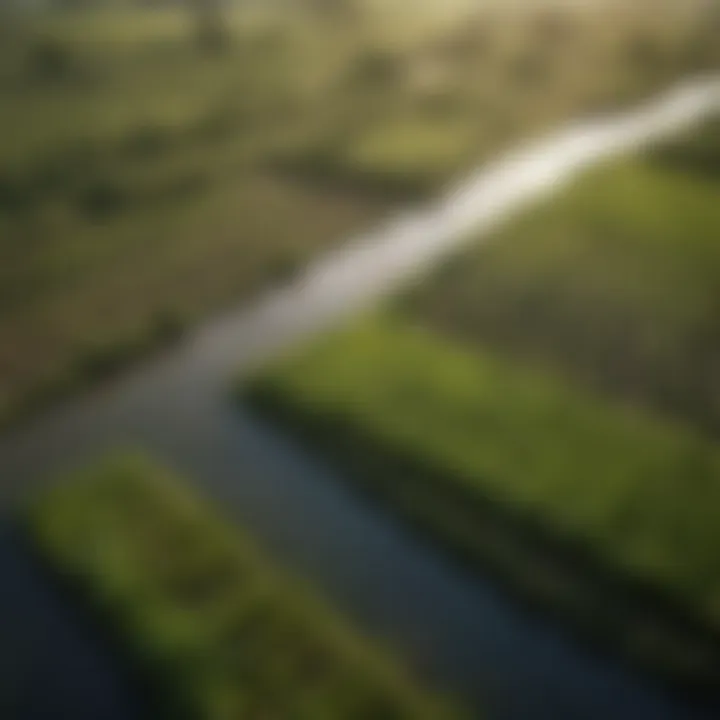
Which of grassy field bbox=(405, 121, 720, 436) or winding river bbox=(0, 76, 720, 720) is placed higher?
grassy field bbox=(405, 121, 720, 436)

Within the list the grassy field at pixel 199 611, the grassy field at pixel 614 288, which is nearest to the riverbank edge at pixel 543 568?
the grassy field at pixel 199 611

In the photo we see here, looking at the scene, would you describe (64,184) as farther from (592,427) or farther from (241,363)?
(592,427)

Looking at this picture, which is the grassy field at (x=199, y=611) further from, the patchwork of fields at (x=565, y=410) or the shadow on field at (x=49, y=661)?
the patchwork of fields at (x=565, y=410)

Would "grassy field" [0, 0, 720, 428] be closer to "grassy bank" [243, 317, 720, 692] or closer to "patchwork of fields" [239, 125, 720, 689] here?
"patchwork of fields" [239, 125, 720, 689]

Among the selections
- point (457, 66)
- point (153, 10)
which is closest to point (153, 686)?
point (457, 66)

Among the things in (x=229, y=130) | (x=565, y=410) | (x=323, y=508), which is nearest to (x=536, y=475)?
(x=565, y=410)

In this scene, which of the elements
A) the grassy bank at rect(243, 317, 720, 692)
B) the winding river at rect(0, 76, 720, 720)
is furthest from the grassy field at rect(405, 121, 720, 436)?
the winding river at rect(0, 76, 720, 720)
